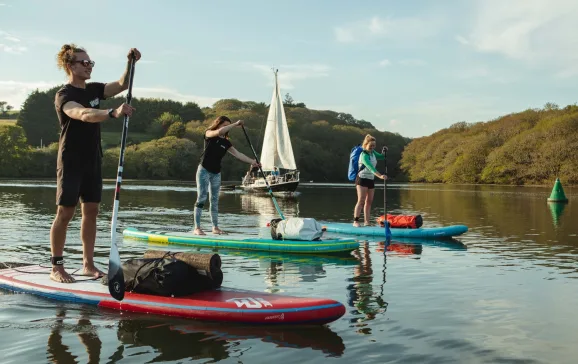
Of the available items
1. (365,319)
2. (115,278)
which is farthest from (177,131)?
(365,319)

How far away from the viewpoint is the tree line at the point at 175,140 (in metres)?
93.3

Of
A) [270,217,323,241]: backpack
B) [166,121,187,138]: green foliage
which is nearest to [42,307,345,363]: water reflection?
[270,217,323,241]: backpack

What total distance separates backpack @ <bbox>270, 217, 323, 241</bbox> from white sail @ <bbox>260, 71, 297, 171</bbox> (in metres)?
36.7

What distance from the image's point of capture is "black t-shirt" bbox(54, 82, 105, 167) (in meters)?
7.38

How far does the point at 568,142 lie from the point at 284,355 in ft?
256

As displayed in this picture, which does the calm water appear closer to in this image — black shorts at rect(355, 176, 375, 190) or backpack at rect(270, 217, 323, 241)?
backpack at rect(270, 217, 323, 241)

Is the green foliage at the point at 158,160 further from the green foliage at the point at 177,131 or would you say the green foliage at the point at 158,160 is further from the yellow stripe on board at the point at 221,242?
the yellow stripe on board at the point at 221,242

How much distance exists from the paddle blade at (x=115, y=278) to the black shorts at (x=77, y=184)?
39.5 inches

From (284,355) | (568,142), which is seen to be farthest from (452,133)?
(284,355)

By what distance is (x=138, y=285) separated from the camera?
23.5ft

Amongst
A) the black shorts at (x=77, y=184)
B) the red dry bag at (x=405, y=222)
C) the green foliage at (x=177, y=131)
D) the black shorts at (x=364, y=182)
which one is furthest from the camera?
the green foliage at (x=177, y=131)

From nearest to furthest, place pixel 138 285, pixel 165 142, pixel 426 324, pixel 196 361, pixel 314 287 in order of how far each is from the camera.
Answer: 1. pixel 196 361
2. pixel 426 324
3. pixel 138 285
4. pixel 314 287
5. pixel 165 142

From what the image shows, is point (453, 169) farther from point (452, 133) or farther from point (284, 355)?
point (284, 355)

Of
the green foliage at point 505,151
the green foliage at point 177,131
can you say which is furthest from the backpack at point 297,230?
the green foliage at point 177,131
